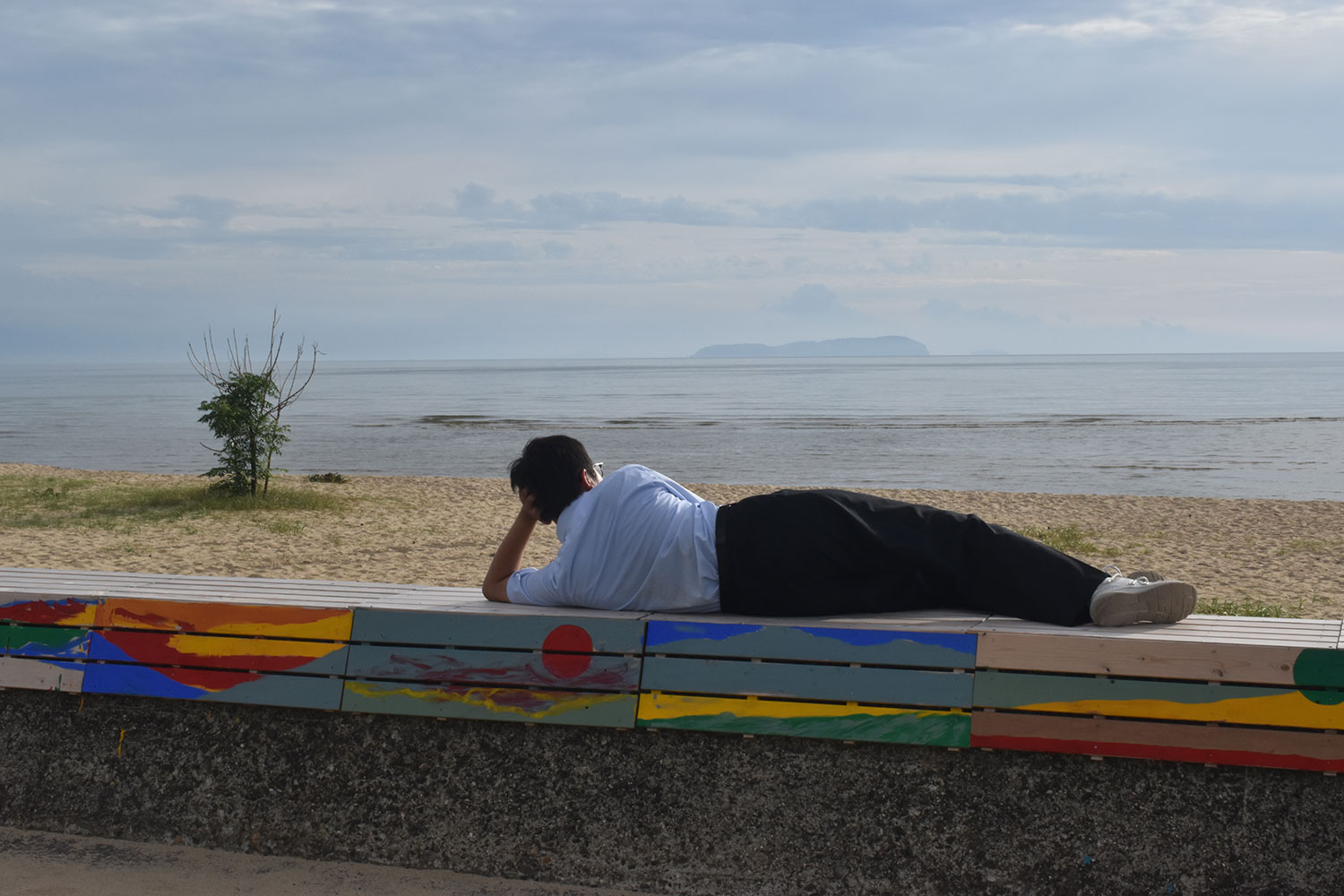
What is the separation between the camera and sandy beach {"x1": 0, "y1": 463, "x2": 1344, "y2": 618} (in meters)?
9.04

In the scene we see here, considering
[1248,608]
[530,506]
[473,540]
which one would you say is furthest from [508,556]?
[473,540]

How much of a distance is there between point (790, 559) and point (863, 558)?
21 centimetres

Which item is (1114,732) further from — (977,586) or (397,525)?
(397,525)

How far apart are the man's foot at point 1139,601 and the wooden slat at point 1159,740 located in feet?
1.04

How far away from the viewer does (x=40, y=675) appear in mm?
3369

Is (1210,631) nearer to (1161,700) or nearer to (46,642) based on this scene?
(1161,700)

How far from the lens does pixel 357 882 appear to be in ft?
10.0

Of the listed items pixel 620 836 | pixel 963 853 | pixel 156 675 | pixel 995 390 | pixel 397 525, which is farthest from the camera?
pixel 995 390

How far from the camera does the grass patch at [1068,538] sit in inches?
422

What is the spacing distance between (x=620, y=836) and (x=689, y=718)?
1.40ft

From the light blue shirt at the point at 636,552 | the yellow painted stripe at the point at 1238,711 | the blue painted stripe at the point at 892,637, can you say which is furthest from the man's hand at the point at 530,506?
the yellow painted stripe at the point at 1238,711

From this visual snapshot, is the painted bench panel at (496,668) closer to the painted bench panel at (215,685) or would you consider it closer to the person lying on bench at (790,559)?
the painted bench panel at (215,685)

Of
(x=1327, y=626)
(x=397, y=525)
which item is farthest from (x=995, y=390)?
(x=1327, y=626)

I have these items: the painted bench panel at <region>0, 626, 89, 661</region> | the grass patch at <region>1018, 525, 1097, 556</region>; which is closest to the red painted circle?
the painted bench panel at <region>0, 626, 89, 661</region>
